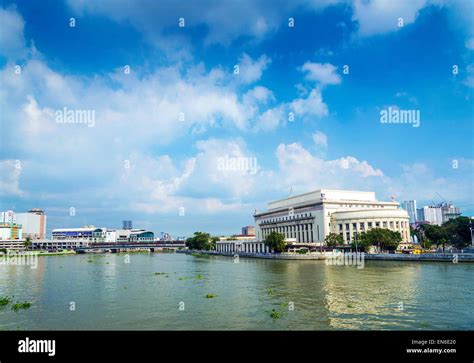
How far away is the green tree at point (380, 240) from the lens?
83375mm

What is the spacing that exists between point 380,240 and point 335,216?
98.5 ft

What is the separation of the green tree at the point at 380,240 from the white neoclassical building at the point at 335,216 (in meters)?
14.5

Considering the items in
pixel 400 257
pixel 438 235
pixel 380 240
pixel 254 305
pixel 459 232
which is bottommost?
pixel 400 257

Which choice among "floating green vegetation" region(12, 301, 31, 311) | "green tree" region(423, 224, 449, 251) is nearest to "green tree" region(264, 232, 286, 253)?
"green tree" region(423, 224, 449, 251)

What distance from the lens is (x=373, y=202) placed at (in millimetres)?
121625

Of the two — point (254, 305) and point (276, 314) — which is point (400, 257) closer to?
point (254, 305)

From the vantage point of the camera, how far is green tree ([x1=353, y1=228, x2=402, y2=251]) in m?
83.4

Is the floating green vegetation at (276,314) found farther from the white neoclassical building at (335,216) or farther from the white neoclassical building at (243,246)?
the white neoclassical building at (243,246)

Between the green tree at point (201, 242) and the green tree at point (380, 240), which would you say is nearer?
the green tree at point (380, 240)

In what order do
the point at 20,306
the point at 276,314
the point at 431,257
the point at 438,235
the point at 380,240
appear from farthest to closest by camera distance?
1. the point at 438,235
2. the point at 380,240
3. the point at 431,257
4. the point at 20,306
5. the point at 276,314

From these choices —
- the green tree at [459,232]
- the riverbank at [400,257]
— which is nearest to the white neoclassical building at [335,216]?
the green tree at [459,232]

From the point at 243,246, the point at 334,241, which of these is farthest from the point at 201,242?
the point at 334,241

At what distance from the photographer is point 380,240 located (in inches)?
3300

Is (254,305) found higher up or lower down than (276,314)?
lower down
